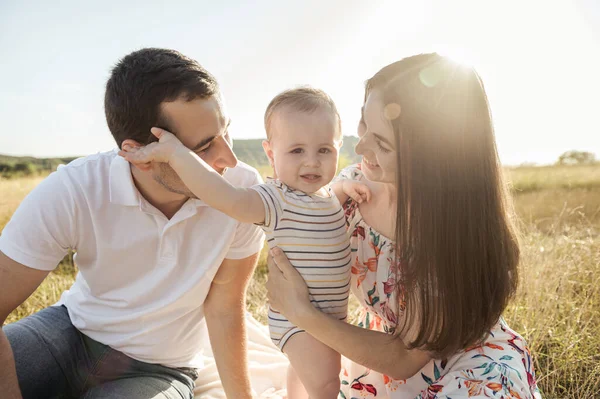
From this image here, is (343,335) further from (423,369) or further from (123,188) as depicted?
(123,188)

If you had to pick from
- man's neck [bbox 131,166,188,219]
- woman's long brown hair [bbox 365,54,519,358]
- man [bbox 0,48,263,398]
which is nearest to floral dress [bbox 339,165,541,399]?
woman's long brown hair [bbox 365,54,519,358]

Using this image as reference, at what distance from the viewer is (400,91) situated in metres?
2.16

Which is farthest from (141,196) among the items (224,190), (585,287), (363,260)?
(585,287)

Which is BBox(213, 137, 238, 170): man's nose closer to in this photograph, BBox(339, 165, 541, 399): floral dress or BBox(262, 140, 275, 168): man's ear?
BBox(262, 140, 275, 168): man's ear

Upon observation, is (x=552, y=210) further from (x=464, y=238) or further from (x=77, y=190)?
(x=77, y=190)

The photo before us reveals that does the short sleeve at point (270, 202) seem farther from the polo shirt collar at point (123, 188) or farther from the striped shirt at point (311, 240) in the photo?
the polo shirt collar at point (123, 188)

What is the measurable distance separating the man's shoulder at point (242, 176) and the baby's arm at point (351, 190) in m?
0.47

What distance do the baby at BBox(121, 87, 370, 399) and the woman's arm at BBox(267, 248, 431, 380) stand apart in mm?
83

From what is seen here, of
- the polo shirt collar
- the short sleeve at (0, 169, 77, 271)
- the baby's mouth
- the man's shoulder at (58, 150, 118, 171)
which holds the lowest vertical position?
the short sleeve at (0, 169, 77, 271)

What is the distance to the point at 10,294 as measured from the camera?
244 cm

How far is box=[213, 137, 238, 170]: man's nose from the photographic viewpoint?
2502mm

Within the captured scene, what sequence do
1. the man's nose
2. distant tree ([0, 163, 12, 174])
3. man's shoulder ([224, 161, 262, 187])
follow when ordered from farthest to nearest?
distant tree ([0, 163, 12, 174]) < man's shoulder ([224, 161, 262, 187]) < the man's nose

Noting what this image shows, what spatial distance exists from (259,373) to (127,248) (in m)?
1.63

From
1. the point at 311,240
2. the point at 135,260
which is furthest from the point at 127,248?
the point at 311,240
